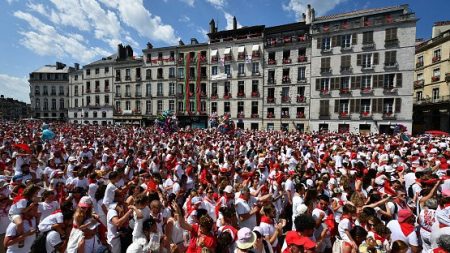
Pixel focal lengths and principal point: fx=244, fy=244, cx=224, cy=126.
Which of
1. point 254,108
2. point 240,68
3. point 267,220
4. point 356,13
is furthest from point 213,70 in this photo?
point 267,220

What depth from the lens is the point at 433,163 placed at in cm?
986

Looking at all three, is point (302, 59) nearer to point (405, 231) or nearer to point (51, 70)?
point (405, 231)

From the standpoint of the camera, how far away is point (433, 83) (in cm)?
3269

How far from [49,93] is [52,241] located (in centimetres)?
7141

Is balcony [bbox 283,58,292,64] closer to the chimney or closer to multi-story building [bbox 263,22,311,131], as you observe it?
multi-story building [bbox 263,22,311,131]

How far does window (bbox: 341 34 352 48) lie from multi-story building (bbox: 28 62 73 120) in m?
61.6

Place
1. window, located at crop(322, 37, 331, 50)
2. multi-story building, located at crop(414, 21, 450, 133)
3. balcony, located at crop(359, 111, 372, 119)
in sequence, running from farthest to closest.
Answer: window, located at crop(322, 37, 331, 50)
multi-story building, located at crop(414, 21, 450, 133)
balcony, located at crop(359, 111, 372, 119)

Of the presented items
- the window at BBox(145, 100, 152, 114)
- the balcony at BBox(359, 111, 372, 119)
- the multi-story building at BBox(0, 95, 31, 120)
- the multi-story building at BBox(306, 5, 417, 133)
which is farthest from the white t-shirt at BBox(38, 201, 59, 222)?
the multi-story building at BBox(0, 95, 31, 120)

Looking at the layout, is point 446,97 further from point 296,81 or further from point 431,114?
point 296,81

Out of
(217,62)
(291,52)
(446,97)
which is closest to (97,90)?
(217,62)

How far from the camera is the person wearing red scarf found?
3.67m

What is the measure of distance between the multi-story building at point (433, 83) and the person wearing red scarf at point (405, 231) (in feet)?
113

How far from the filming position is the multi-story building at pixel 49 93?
60.7 meters

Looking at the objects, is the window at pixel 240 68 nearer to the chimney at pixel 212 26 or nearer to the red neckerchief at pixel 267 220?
the chimney at pixel 212 26
